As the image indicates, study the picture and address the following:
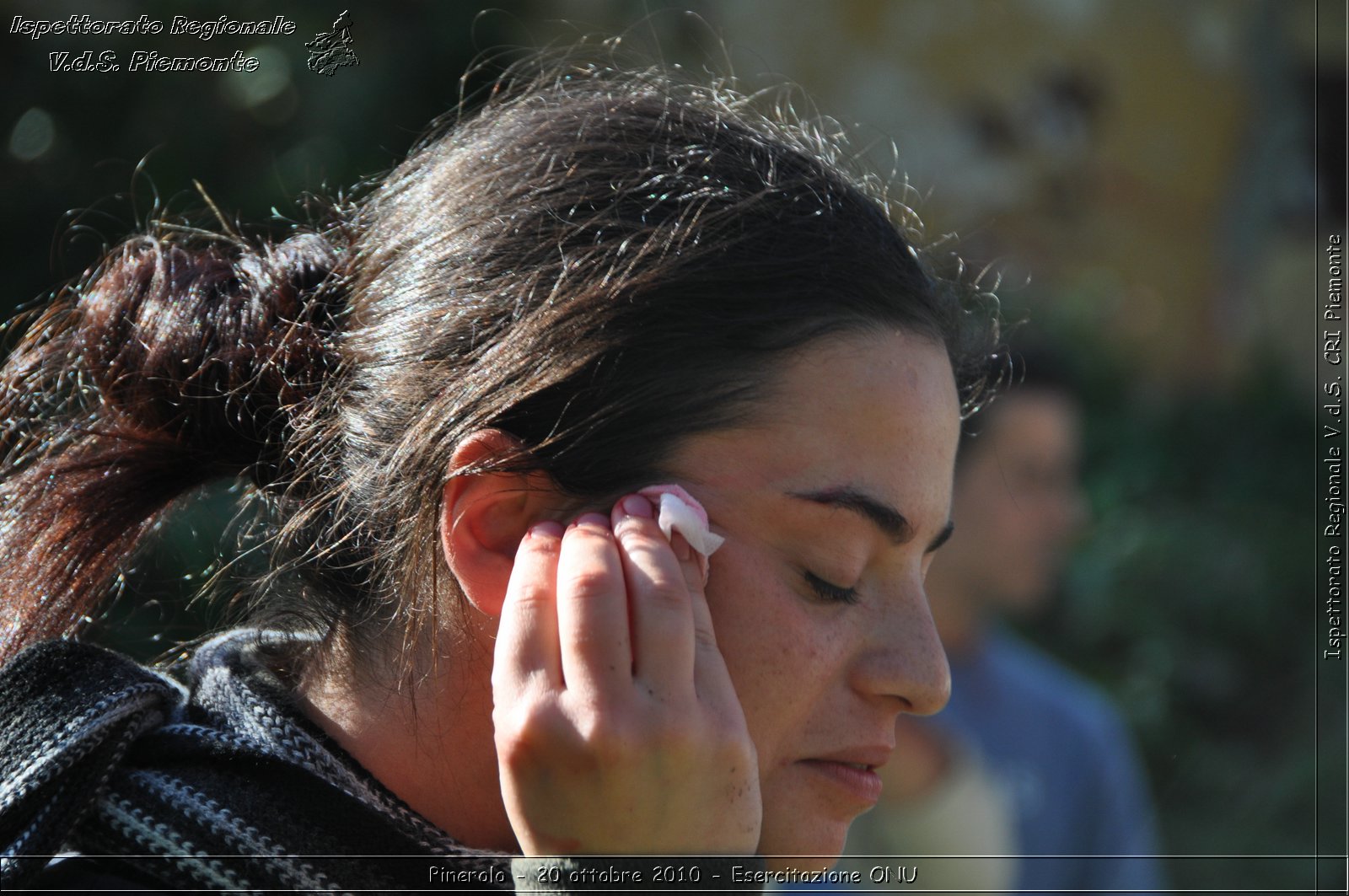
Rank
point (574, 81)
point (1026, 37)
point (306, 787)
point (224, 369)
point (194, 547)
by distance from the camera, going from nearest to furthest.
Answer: point (306, 787)
point (224, 369)
point (574, 81)
point (194, 547)
point (1026, 37)

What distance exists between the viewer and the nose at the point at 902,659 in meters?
1.53

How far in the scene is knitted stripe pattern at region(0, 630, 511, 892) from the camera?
132 centimetres

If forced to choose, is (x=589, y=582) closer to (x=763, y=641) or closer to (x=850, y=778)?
(x=763, y=641)

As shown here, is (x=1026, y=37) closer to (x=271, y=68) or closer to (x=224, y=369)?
(x=271, y=68)

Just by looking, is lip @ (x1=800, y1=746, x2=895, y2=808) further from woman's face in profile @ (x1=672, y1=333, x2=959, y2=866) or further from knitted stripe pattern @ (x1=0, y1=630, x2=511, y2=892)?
knitted stripe pattern @ (x1=0, y1=630, x2=511, y2=892)

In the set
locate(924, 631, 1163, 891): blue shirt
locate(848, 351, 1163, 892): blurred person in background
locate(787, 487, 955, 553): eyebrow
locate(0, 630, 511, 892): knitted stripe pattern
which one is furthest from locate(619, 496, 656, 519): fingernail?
locate(924, 631, 1163, 891): blue shirt

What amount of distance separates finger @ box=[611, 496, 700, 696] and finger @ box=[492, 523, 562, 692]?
0.27 feet

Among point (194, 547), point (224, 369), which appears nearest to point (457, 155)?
point (224, 369)

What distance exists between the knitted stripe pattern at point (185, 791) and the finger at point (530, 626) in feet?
0.77

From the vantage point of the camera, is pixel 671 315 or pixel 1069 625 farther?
pixel 1069 625

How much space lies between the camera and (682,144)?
1.72m

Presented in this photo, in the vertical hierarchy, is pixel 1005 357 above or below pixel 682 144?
below

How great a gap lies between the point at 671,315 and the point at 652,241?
0.11 meters

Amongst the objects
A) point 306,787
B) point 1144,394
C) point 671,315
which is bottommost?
point 1144,394
